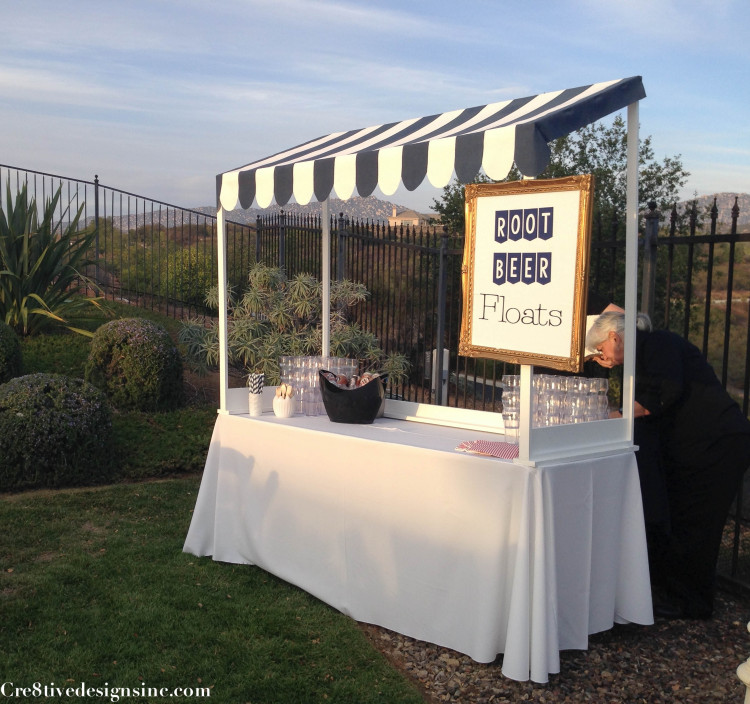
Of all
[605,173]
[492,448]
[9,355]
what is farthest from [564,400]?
[605,173]

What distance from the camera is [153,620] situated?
148 inches

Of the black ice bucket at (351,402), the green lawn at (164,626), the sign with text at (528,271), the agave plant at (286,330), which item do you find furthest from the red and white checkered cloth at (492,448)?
the agave plant at (286,330)

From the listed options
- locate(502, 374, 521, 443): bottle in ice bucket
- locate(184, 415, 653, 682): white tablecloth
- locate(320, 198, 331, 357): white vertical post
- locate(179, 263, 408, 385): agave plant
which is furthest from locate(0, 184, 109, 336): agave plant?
locate(502, 374, 521, 443): bottle in ice bucket

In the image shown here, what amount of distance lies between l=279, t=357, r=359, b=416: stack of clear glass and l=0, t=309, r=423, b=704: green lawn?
979 millimetres

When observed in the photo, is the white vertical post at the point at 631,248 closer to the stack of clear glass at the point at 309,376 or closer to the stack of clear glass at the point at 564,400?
the stack of clear glass at the point at 564,400

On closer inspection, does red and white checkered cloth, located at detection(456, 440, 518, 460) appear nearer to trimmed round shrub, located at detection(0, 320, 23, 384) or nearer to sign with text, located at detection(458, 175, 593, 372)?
sign with text, located at detection(458, 175, 593, 372)

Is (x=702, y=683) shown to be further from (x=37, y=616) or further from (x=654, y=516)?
(x=37, y=616)

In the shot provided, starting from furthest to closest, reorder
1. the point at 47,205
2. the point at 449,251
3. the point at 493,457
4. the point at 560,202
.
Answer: the point at 47,205 < the point at 449,251 < the point at 493,457 < the point at 560,202

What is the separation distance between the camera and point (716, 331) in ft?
82.3

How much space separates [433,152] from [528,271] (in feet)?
2.12

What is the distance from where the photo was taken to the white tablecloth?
3119 millimetres

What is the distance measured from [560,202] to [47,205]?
771 cm

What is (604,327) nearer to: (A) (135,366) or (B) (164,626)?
(B) (164,626)

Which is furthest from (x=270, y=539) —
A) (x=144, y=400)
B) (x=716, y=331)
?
(x=716, y=331)
